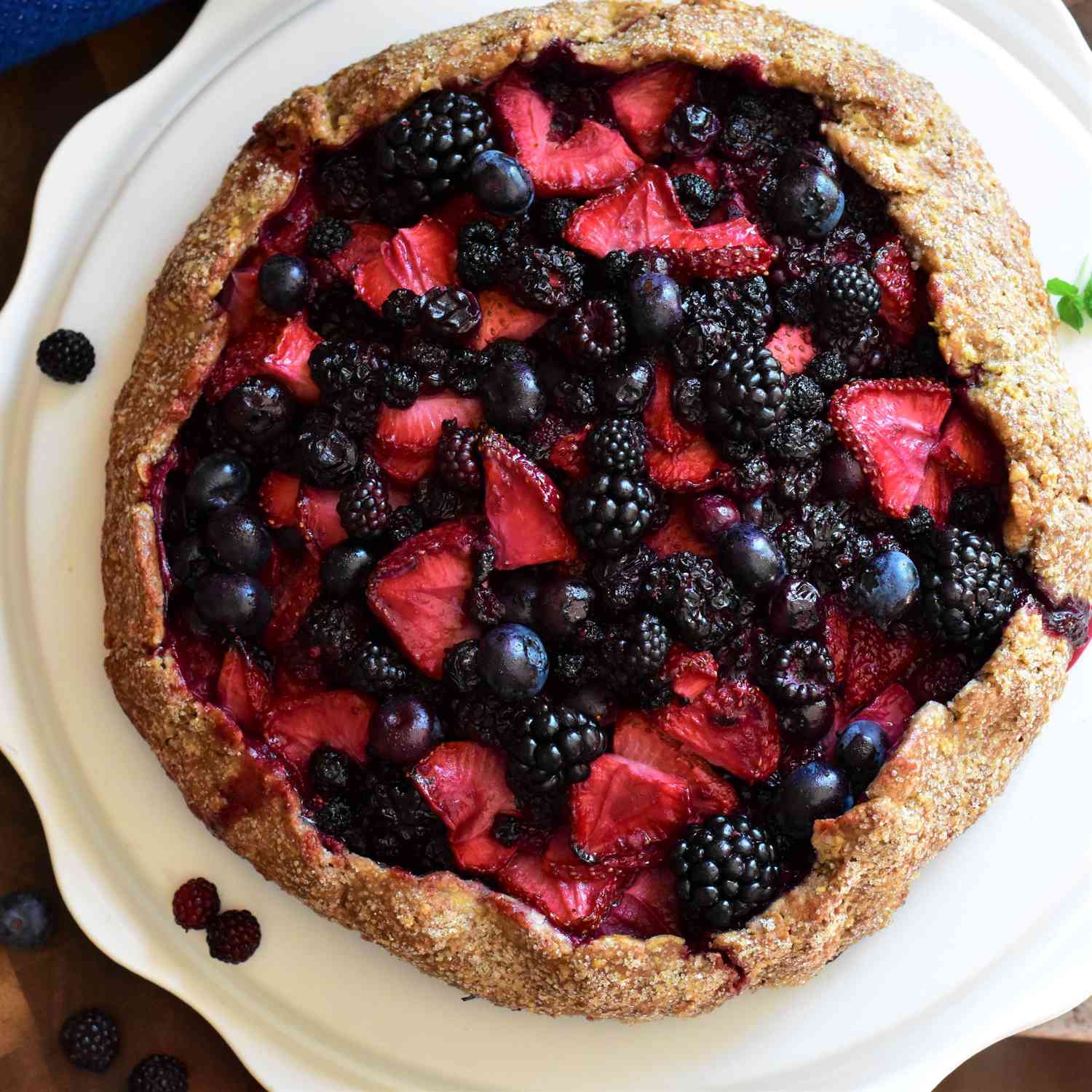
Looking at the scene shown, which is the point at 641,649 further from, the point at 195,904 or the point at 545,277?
the point at 195,904

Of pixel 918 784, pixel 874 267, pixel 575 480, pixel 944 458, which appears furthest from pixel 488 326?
pixel 918 784

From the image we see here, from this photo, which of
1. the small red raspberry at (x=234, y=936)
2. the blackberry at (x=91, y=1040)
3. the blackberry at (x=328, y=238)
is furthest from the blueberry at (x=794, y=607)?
the blackberry at (x=91, y=1040)

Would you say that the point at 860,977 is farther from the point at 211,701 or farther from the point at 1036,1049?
the point at 211,701

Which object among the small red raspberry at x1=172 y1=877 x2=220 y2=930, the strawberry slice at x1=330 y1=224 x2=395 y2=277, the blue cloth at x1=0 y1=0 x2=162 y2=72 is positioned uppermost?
the blue cloth at x1=0 y1=0 x2=162 y2=72

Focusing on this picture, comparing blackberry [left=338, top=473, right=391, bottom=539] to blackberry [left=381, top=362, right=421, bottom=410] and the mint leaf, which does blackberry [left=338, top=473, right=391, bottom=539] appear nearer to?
blackberry [left=381, top=362, right=421, bottom=410]

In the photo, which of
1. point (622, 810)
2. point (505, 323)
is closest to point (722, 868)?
point (622, 810)

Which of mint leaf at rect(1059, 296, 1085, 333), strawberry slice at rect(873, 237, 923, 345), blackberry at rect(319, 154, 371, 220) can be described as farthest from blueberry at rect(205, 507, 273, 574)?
mint leaf at rect(1059, 296, 1085, 333)
